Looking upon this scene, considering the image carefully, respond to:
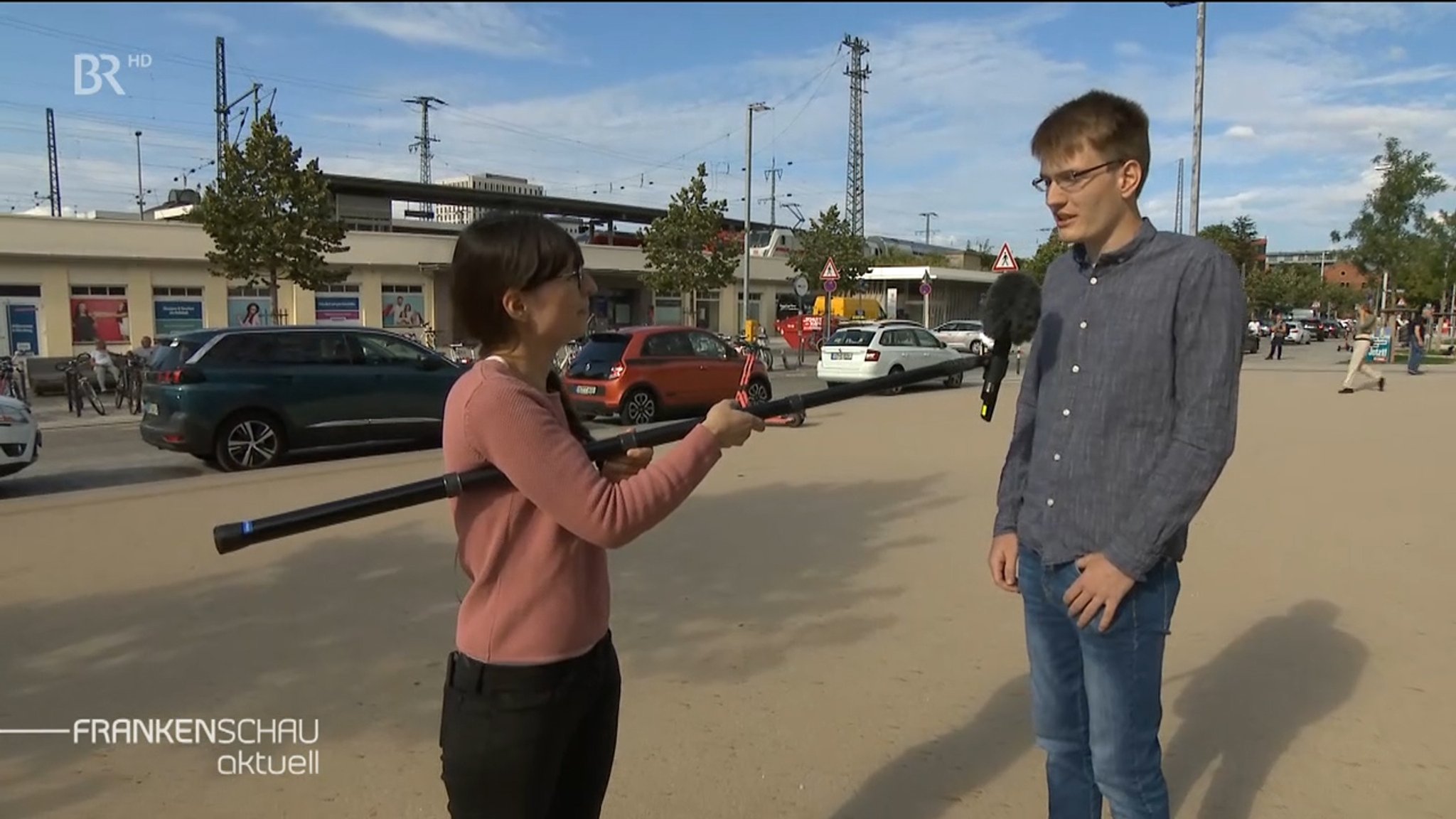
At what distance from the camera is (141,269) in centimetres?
2966

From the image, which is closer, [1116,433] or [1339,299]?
[1116,433]

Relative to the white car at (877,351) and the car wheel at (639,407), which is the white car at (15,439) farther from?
the white car at (877,351)

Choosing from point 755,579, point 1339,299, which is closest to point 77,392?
point 755,579

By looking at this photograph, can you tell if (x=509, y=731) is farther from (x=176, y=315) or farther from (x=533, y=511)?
(x=176, y=315)

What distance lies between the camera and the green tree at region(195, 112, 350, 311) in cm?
2517

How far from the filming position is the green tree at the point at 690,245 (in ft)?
112

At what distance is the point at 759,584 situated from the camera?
537 centimetres

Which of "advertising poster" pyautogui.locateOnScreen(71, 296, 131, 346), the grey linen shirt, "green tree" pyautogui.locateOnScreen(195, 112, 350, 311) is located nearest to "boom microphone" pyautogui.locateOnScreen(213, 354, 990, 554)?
the grey linen shirt

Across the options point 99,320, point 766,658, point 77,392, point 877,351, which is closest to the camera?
point 766,658

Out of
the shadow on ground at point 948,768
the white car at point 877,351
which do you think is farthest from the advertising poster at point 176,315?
the shadow on ground at point 948,768

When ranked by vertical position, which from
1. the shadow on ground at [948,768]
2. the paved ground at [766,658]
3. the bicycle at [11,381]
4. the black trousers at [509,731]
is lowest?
the shadow on ground at [948,768]

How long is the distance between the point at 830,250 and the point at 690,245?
858cm

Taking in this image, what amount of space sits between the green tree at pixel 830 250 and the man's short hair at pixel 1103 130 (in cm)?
3866

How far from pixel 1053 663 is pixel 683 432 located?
111cm
